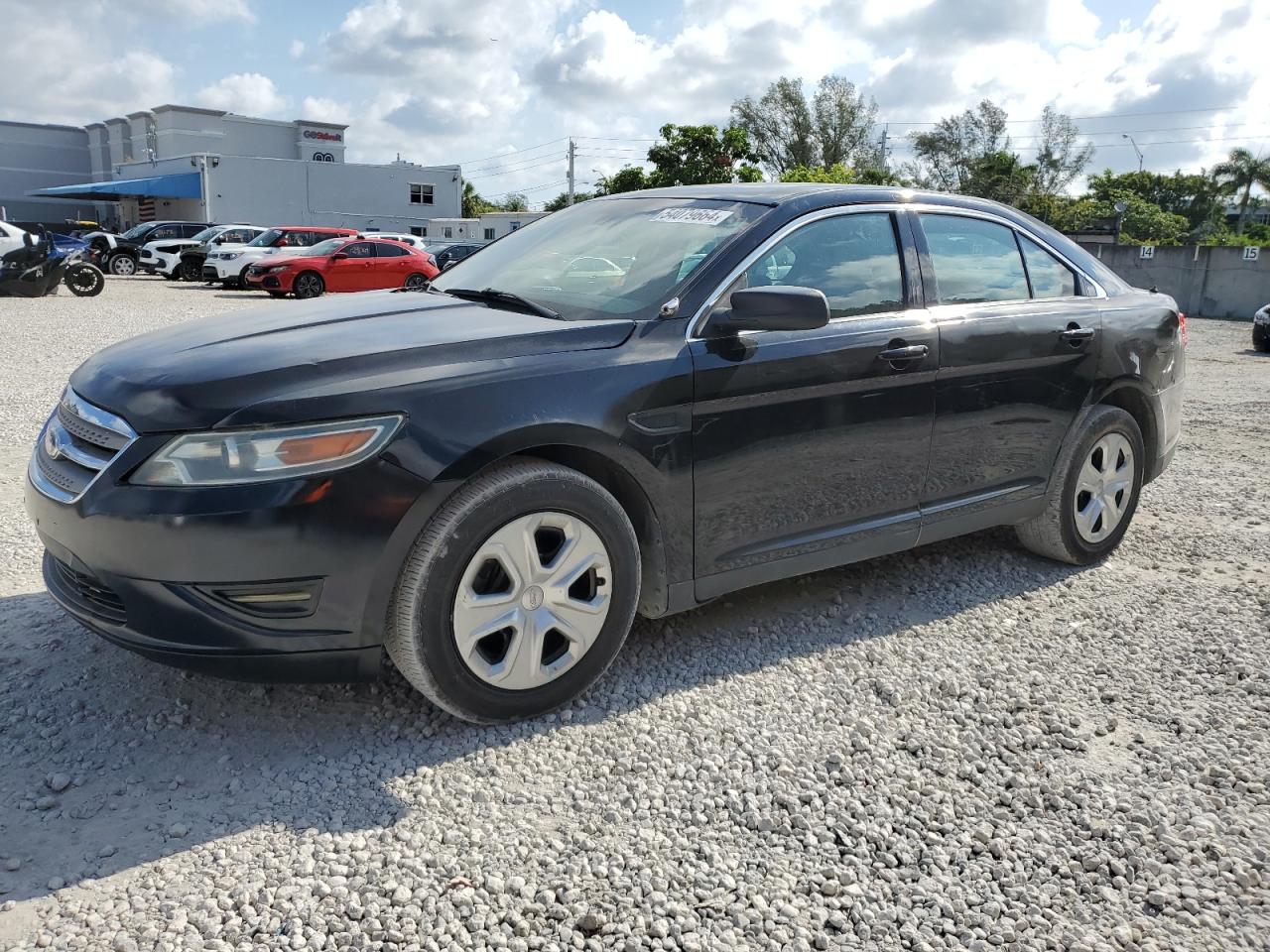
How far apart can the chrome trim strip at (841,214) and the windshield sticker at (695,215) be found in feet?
0.77

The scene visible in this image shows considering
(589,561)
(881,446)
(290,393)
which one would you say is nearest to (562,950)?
(589,561)

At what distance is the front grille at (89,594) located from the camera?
2.81m

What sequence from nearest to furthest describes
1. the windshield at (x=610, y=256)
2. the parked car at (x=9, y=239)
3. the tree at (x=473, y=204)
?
the windshield at (x=610, y=256) < the parked car at (x=9, y=239) < the tree at (x=473, y=204)

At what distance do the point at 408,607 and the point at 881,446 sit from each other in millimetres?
1881

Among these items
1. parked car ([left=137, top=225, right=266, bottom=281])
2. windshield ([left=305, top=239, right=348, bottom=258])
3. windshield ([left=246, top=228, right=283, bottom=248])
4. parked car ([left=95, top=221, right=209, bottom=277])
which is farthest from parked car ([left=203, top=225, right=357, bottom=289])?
parked car ([left=95, top=221, right=209, bottom=277])

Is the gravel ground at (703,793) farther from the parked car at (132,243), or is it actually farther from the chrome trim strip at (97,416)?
the parked car at (132,243)

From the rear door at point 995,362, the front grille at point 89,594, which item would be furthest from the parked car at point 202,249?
the front grille at point 89,594

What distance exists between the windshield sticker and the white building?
4914cm

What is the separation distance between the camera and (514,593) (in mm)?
3002

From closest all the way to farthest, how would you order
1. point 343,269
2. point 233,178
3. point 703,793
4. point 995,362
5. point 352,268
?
1. point 703,793
2. point 995,362
3. point 343,269
4. point 352,268
5. point 233,178

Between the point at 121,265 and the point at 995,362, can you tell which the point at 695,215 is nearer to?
the point at 995,362

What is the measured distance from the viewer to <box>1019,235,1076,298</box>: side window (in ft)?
14.8

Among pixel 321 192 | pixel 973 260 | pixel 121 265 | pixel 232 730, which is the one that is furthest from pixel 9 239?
pixel 321 192

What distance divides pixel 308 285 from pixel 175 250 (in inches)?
332
